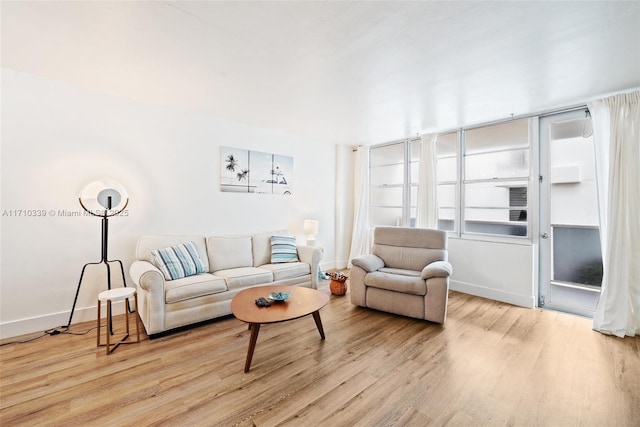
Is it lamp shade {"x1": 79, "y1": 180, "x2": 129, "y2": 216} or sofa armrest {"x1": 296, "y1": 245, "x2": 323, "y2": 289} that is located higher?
lamp shade {"x1": 79, "y1": 180, "x2": 129, "y2": 216}

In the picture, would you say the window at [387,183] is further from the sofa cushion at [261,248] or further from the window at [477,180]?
the sofa cushion at [261,248]

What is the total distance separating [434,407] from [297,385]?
0.90 meters

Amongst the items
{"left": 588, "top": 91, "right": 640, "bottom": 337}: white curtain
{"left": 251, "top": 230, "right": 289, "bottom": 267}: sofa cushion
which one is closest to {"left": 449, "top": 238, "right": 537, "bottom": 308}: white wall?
{"left": 588, "top": 91, "right": 640, "bottom": 337}: white curtain

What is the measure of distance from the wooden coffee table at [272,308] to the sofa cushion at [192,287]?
0.45 meters

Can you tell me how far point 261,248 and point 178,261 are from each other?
3.78 feet

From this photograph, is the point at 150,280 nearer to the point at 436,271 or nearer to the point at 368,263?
the point at 368,263

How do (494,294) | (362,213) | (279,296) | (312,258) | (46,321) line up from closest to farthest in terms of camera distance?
1. (279,296)
2. (46,321)
3. (494,294)
4. (312,258)
5. (362,213)

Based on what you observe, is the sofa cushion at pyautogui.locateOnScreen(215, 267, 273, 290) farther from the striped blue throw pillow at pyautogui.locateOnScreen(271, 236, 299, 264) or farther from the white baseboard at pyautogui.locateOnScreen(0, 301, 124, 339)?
the white baseboard at pyautogui.locateOnScreen(0, 301, 124, 339)

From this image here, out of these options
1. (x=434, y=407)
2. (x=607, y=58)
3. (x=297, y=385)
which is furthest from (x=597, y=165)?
(x=297, y=385)

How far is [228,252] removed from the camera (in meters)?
3.54

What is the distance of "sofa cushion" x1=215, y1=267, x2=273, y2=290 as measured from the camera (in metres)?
3.06

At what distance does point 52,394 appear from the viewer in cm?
180

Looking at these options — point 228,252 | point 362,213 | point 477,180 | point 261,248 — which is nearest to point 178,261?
point 228,252

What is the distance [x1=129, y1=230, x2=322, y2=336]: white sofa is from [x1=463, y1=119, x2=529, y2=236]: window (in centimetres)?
247
